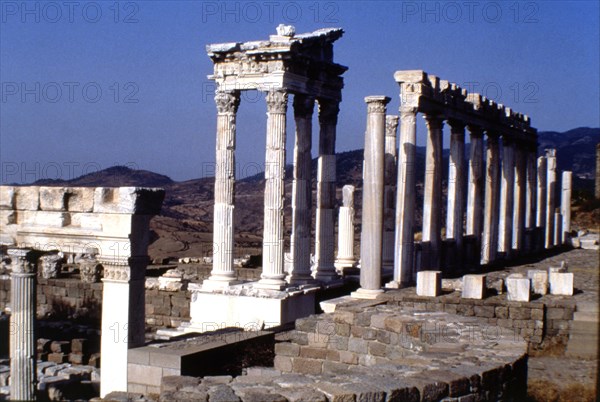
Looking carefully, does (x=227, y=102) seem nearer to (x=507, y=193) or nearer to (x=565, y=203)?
(x=507, y=193)

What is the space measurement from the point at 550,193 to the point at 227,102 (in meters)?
20.7

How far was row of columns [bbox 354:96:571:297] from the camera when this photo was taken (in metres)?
18.8

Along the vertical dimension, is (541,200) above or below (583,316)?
above

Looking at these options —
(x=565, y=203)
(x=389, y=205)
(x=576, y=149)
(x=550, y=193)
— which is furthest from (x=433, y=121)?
(x=576, y=149)

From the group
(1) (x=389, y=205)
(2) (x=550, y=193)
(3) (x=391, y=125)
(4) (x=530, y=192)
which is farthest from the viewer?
(2) (x=550, y=193)

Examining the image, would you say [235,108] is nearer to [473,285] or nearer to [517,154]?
[473,285]

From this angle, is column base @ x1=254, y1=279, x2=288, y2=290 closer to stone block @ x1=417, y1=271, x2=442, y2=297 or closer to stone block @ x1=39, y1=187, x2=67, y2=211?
stone block @ x1=417, y1=271, x2=442, y2=297

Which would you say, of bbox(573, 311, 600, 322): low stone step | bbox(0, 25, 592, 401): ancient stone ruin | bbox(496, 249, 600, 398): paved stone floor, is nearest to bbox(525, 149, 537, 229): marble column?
bbox(0, 25, 592, 401): ancient stone ruin

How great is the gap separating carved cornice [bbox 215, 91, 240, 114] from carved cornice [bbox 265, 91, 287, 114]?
1.10 meters

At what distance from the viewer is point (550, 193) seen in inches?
1468

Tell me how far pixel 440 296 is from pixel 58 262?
13403 millimetres

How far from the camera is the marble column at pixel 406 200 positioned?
2114 cm

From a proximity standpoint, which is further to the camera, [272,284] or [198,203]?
[198,203]

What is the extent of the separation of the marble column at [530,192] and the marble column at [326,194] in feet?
46.2
